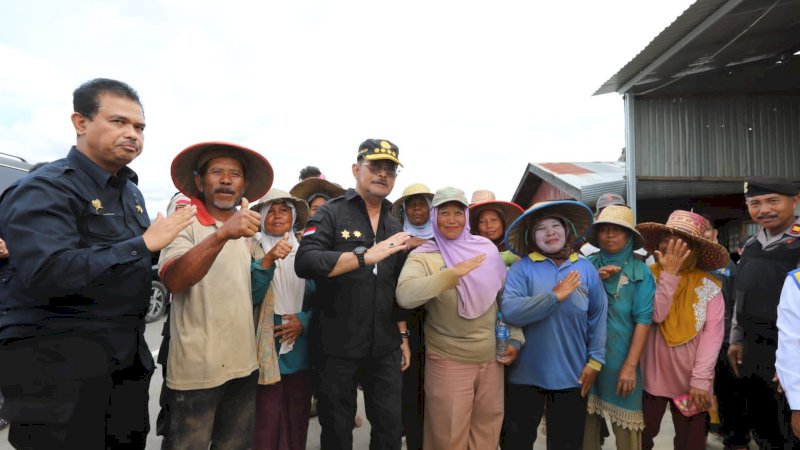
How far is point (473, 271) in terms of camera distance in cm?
274

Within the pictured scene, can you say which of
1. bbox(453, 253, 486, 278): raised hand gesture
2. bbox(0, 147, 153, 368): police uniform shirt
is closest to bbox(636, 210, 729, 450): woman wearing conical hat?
bbox(453, 253, 486, 278): raised hand gesture

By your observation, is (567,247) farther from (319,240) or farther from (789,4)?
(789,4)

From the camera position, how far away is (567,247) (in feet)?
9.62

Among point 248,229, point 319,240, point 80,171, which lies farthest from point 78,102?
point 319,240

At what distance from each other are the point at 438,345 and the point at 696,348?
1.74 metres

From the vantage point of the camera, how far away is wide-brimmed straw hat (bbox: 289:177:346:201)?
429 centimetres

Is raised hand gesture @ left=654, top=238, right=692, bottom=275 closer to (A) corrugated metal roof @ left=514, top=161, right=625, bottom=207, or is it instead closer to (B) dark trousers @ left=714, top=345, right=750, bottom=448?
(B) dark trousers @ left=714, top=345, right=750, bottom=448

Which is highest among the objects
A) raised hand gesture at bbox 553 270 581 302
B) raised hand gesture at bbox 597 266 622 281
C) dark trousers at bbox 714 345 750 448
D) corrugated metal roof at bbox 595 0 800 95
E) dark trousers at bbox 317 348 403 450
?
corrugated metal roof at bbox 595 0 800 95

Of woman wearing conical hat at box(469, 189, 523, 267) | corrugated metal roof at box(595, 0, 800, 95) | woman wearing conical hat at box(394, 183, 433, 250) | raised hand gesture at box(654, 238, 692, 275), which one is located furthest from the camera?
corrugated metal roof at box(595, 0, 800, 95)

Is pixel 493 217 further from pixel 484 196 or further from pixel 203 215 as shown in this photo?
pixel 203 215

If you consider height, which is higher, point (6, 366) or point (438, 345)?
point (6, 366)

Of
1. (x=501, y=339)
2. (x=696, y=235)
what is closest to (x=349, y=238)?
(x=501, y=339)

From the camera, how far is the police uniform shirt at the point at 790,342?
79.7 inches

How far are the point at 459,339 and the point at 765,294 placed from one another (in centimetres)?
224
